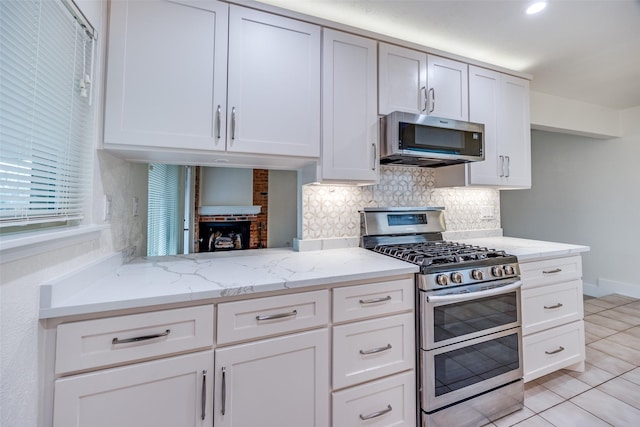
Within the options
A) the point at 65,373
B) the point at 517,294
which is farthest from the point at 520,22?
the point at 65,373

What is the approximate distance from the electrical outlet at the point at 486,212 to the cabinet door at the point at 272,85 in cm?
192

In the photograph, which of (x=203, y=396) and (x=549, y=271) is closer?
(x=203, y=396)

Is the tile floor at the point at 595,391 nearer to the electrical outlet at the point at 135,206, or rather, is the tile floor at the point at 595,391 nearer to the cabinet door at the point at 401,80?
the cabinet door at the point at 401,80

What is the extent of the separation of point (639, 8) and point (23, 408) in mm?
3586

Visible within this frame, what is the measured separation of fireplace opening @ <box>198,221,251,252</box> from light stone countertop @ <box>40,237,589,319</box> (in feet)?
1.34

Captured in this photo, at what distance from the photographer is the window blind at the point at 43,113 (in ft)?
Result: 2.56

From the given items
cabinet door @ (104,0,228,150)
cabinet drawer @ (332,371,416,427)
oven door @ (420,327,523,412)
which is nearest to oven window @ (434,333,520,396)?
oven door @ (420,327,523,412)

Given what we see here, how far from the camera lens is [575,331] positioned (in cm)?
211

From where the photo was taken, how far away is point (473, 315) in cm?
164

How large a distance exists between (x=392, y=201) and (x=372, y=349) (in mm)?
1284

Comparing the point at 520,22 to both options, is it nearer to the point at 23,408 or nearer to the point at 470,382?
the point at 470,382

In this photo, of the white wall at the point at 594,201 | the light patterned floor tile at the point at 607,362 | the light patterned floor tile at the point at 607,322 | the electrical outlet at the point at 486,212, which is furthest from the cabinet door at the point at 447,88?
the white wall at the point at 594,201

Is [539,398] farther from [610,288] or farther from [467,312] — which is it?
[610,288]

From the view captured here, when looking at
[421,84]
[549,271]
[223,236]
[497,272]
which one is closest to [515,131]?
[421,84]
